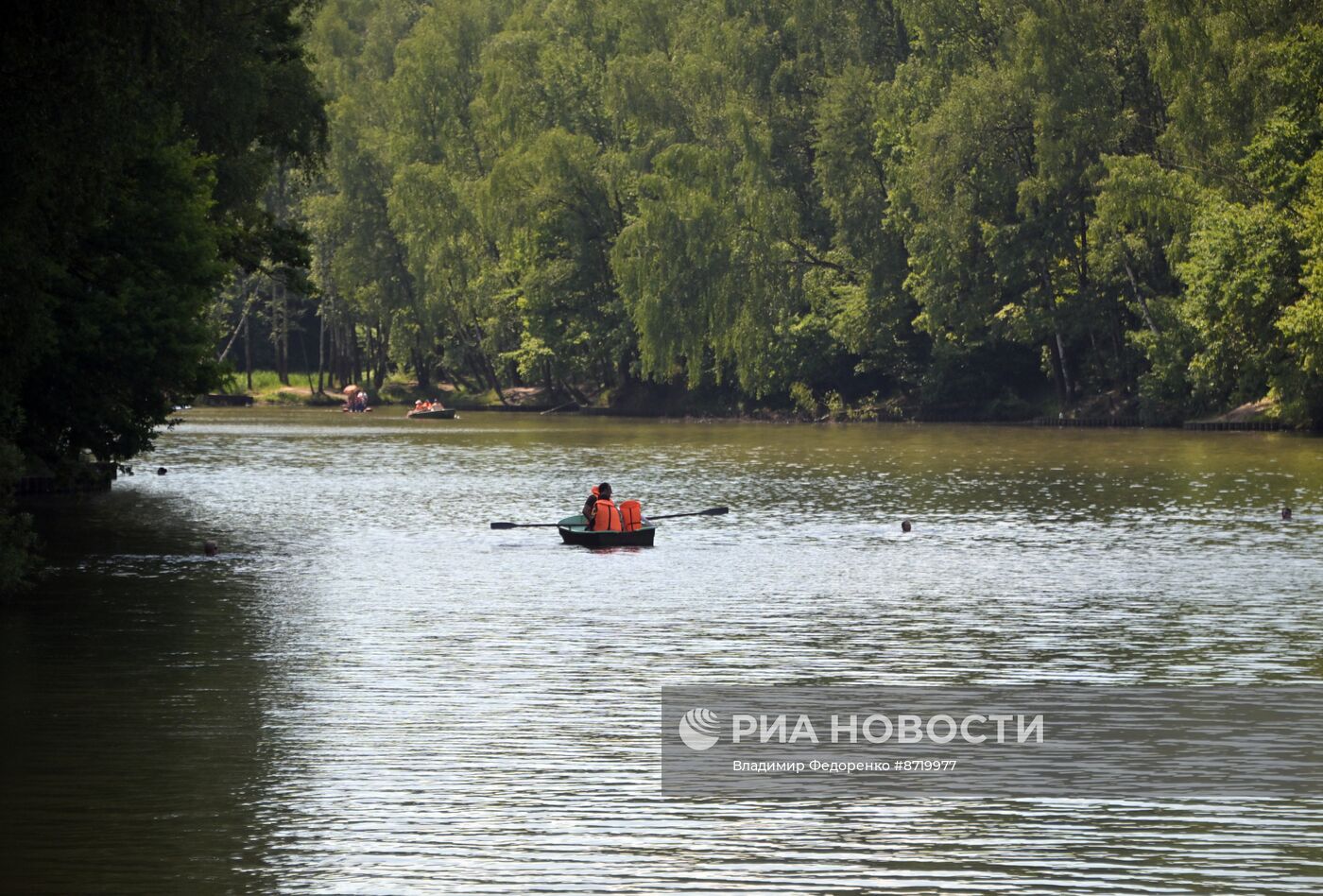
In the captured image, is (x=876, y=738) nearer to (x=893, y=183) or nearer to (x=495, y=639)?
(x=495, y=639)

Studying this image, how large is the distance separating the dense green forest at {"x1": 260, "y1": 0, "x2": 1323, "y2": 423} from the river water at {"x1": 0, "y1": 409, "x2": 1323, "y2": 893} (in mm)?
24414

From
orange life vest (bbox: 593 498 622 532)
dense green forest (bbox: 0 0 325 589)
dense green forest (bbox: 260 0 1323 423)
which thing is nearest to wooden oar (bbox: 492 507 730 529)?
orange life vest (bbox: 593 498 622 532)

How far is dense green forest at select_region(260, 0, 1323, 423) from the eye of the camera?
7719 centimetres

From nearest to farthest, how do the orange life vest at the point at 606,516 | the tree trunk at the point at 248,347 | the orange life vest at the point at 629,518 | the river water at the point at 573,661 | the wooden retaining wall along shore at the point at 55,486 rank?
the river water at the point at 573,661 → the orange life vest at the point at 606,516 → the orange life vest at the point at 629,518 → the wooden retaining wall along shore at the point at 55,486 → the tree trunk at the point at 248,347

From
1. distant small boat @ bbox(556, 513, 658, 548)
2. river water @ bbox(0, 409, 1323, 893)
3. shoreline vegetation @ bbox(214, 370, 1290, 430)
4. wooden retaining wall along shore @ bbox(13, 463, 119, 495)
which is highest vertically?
shoreline vegetation @ bbox(214, 370, 1290, 430)

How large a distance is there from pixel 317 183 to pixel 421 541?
96131 mm

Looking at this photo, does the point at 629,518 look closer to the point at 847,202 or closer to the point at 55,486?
the point at 55,486

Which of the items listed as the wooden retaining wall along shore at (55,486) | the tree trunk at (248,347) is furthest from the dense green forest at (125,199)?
the tree trunk at (248,347)

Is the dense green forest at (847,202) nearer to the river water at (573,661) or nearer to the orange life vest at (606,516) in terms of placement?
the river water at (573,661)

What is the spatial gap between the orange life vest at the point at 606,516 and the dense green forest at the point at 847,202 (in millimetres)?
38498

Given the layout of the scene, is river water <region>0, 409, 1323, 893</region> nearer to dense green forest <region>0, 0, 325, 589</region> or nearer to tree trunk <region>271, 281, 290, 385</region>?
dense green forest <region>0, 0, 325, 589</region>

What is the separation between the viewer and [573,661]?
24.9m

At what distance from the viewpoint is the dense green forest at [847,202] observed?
253 feet

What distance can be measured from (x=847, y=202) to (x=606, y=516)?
194 feet
